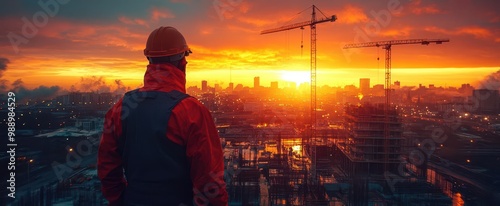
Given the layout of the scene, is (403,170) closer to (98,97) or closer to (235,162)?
(235,162)

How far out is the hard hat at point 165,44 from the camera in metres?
0.81

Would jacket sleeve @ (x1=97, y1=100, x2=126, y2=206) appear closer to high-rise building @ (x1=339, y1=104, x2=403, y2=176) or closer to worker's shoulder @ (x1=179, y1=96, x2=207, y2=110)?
worker's shoulder @ (x1=179, y1=96, x2=207, y2=110)

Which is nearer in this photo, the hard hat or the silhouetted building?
the hard hat

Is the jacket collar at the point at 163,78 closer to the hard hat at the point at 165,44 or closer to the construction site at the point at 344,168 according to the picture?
the hard hat at the point at 165,44

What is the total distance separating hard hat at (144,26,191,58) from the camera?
81 cm

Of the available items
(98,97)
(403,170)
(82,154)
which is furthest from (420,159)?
(98,97)

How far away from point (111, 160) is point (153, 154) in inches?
5.9

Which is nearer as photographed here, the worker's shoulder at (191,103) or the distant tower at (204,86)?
the worker's shoulder at (191,103)

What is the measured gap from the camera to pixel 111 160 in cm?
83

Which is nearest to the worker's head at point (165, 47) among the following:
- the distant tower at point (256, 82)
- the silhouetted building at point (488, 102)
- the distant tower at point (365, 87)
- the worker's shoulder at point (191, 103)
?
the worker's shoulder at point (191, 103)

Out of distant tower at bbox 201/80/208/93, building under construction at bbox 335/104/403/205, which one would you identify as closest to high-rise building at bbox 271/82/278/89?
distant tower at bbox 201/80/208/93

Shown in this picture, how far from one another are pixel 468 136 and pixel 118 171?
18.4 meters

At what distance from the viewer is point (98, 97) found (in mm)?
17656

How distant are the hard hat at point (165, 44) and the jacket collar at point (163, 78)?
3cm
